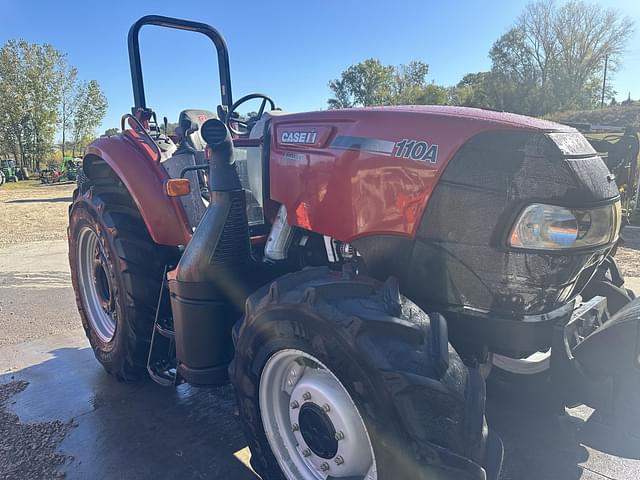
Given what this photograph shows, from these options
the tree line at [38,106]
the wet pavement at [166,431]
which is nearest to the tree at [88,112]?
the tree line at [38,106]

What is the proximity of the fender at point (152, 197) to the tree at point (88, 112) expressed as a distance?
110 ft

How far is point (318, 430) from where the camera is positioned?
1.78m

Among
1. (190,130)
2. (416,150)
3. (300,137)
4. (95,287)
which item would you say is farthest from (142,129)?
(416,150)

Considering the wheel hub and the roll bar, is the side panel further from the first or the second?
the roll bar

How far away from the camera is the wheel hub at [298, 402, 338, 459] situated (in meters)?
1.73

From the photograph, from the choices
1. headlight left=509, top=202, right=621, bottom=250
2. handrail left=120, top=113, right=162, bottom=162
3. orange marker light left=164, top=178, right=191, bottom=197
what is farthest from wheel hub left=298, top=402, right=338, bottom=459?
handrail left=120, top=113, right=162, bottom=162

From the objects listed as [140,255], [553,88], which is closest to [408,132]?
[140,255]

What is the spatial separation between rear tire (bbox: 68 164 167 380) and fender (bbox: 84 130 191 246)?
0.14 metres

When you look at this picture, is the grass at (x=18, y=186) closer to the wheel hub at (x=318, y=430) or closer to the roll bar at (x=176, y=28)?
the roll bar at (x=176, y=28)

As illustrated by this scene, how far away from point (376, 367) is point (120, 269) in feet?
6.05

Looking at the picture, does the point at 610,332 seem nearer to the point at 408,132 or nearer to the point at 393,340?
the point at 393,340

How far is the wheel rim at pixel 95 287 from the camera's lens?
10.7 feet

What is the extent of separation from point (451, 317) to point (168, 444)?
1612 millimetres

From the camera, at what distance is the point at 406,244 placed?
5.60ft
